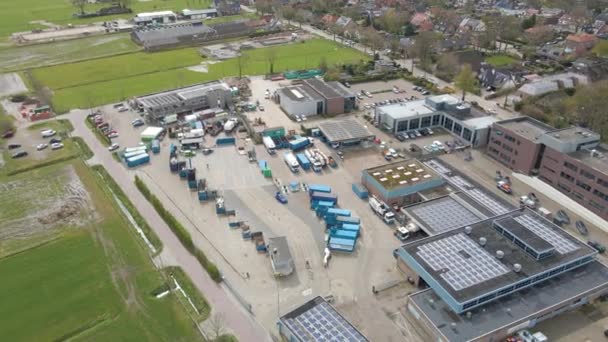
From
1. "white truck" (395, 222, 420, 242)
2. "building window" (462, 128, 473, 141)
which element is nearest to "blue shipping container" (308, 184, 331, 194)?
"white truck" (395, 222, 420, 242)

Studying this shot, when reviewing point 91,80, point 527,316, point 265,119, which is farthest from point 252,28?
point 527,316

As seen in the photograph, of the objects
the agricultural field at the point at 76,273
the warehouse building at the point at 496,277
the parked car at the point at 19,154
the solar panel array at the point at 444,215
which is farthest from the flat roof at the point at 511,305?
the parked car at the point at 19,154

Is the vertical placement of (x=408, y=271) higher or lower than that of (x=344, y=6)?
lower

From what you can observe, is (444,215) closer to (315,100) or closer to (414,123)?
(414,123)

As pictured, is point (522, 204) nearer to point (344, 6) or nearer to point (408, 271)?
point (408, 271)

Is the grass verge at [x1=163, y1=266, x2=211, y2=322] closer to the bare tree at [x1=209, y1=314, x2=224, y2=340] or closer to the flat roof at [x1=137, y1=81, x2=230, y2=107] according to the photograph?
the bare tree at [x1=209, y1=314, x2=224, y2=340]
